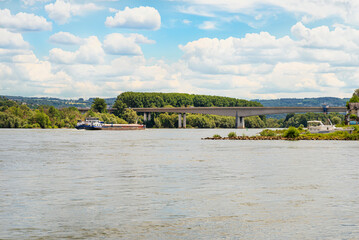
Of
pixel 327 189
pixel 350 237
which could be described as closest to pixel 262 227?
pixel 350 237

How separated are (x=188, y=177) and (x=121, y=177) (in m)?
4.56

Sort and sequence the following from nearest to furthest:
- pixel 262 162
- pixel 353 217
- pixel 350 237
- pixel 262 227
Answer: pixel 350 237, pixel 262 227, pixel 353 217, pixel 262 162

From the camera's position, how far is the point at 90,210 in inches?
921

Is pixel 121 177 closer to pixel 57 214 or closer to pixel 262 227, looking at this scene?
pixel 57 214

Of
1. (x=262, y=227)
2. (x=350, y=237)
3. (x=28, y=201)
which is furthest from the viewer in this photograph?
(x=28, y=201)

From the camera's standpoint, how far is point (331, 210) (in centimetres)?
2341

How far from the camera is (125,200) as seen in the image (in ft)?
86.4

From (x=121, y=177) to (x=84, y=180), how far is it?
2.93 m

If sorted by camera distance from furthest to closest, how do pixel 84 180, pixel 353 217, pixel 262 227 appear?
pixel 84 180 → pixel 353 217 → pixel 262 227

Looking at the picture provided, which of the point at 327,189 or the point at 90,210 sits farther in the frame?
the point at 327,189

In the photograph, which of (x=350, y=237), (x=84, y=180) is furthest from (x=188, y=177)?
(x=350, y=237)

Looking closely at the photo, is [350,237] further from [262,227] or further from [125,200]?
[125,200]

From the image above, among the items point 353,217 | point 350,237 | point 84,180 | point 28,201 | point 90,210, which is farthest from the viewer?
point 84,180

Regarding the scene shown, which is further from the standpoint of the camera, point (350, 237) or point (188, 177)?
point (188, 177)
